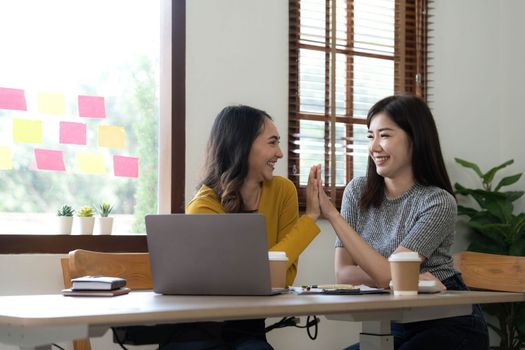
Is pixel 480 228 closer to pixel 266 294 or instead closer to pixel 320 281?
pixel 320 281

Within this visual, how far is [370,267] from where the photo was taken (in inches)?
92.7

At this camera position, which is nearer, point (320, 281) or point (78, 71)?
point (78, 71)

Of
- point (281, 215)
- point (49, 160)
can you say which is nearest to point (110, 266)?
point (281, 215)

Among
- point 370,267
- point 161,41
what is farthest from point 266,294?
point 161,41

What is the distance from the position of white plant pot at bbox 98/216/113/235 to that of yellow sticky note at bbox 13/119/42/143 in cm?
42

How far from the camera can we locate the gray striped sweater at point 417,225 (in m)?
2.36

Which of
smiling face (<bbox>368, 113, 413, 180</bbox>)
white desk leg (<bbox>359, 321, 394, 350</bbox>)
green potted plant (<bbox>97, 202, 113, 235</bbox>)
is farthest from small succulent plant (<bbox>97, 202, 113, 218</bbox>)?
white desk leg (<bbox>359, 321, 394, 350</bbox>)

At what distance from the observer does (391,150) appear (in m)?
2.51

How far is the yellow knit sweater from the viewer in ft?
7.69

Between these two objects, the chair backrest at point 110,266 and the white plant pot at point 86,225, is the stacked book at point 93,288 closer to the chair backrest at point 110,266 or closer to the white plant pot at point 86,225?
the chair backrest at point 110,266

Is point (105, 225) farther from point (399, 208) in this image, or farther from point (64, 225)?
point (399, 208)

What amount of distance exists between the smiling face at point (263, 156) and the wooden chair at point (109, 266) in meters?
0.47

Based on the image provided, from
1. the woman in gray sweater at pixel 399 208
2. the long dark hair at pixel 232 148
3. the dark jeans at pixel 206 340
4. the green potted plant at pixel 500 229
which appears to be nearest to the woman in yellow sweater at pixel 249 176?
the long dark hair at pixel 232 148

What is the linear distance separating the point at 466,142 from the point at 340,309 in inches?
119
